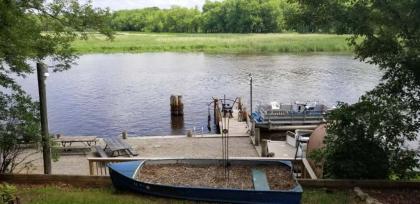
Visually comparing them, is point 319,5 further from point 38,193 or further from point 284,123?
point 284,123

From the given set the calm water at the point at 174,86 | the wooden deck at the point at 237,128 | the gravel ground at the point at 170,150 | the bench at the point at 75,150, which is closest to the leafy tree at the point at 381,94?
the gravel ground at the point at 170,150

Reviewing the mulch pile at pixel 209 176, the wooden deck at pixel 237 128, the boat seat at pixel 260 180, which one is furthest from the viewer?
the wooden deck at pixel 237 128

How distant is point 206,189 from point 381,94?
4.99 m

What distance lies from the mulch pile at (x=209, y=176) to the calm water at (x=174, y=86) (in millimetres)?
23647

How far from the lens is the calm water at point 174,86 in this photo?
124ft

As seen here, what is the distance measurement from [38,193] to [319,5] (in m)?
7.92

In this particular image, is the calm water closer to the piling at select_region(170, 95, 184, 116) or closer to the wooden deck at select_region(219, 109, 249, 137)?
the piling at select_region(170, 95, 184, 116)

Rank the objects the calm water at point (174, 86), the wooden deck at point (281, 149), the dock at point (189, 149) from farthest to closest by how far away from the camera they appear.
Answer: the calm water at point (174, 86), the wooden deck at point (281, 149), the dock at point (189, 149)

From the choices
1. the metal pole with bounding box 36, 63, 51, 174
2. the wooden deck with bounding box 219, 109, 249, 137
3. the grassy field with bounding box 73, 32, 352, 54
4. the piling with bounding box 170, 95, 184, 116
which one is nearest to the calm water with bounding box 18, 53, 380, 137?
the piling with bounding box 170, 95, 184, 116

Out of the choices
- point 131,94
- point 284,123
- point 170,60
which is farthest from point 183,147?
point 170,60

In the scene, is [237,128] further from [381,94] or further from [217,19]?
[217,19]

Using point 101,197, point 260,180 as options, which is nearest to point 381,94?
point 260,180

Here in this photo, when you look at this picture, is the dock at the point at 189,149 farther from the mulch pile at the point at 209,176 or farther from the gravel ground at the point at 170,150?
the mulch pile at the point at 209,176

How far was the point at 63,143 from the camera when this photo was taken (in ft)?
78.1
